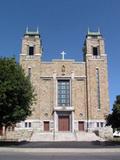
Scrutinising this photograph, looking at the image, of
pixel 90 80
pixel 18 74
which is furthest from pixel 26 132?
pixel 18 74

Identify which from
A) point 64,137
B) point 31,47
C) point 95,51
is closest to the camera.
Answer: point 64,137

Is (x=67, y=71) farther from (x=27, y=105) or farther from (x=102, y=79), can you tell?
(x=27, y=105)

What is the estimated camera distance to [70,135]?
4766cm

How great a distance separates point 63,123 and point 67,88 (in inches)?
240

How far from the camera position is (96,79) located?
55594 millimetres

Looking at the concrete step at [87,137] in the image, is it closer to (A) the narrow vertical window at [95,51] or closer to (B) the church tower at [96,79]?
(B) the church tower at [96,79]

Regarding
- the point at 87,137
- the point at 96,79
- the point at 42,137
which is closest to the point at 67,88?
the point at 96,79

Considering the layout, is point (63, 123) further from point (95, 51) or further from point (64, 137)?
point (95, 51)

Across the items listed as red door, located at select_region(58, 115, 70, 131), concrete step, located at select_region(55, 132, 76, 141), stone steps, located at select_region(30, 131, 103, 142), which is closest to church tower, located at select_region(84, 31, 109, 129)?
red door, located at select_region(58, 115, 70, 131)

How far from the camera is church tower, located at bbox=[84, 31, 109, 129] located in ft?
177

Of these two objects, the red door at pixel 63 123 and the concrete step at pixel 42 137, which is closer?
the concrete step at pixel 42 137

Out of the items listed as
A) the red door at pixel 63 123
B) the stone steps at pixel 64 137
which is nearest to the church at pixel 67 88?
the red door at pixel 63 123

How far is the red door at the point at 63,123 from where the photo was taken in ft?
179

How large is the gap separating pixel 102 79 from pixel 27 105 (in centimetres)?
2435
